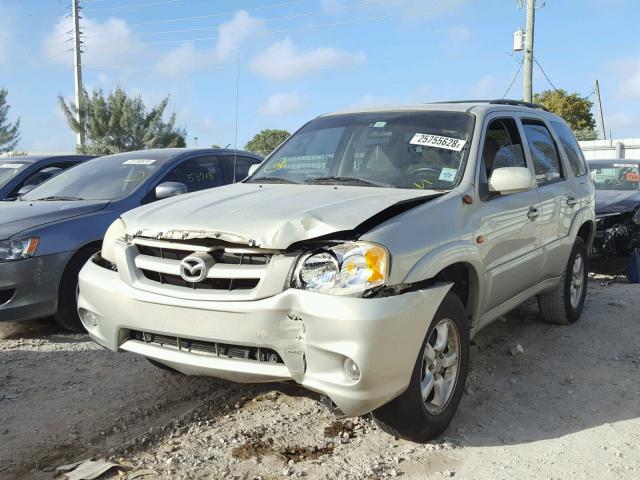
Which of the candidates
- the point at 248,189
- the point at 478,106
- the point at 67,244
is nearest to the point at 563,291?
the point at 478,106

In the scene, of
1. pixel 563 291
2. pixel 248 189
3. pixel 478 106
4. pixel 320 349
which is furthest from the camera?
pixel 563 291

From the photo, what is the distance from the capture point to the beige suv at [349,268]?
9.20 feet

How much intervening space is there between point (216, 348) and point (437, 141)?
6.42 ft

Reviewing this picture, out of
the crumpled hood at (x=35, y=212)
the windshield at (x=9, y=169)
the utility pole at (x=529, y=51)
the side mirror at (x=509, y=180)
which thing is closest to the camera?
the side mirror at (x=509, y=180)

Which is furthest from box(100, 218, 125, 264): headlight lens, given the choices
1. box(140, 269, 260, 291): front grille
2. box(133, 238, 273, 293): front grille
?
box(140, 269, 260, 291): front grille

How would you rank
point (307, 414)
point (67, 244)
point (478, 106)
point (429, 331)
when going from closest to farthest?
→ 1. point (429, 331)
2. point (307, 414)
3. point (478, 106)
4. point (67, 244)

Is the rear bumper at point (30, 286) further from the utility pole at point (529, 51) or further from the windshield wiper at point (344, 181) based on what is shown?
the utility pole at point (529, 51)

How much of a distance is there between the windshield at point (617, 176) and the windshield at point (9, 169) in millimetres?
8046

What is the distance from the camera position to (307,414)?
3699 mm

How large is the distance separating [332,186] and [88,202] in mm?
2666

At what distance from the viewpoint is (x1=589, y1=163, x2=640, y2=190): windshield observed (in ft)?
31.7

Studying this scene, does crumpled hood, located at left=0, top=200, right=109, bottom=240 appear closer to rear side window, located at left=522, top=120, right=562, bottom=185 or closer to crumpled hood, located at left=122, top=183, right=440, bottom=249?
crumpled hood, located at left=122, top=183, right=440, bottom=249

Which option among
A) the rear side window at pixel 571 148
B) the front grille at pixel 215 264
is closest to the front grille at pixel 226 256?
the front grille at pixel 215 264

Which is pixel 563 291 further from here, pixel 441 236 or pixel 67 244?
pixel 67 244
